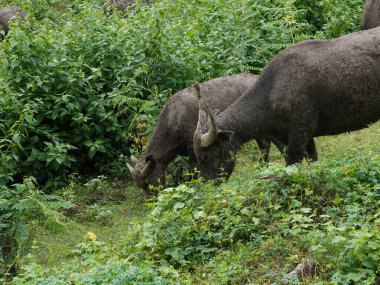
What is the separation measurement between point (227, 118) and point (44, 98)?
3457mm

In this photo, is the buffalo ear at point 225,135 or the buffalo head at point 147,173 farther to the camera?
the buffalo head at point 147,173

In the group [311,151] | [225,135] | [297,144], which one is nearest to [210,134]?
[225,135]

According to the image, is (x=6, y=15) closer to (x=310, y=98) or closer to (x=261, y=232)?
(x=310, y=98)

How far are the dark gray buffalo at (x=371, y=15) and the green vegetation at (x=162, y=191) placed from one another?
860mm

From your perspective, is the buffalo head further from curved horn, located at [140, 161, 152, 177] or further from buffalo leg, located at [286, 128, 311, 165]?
buffalo leg, located at [286, 128, 311, 165]

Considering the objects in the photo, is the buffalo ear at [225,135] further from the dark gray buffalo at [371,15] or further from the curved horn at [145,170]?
the dark gray buffalo at [371,15]

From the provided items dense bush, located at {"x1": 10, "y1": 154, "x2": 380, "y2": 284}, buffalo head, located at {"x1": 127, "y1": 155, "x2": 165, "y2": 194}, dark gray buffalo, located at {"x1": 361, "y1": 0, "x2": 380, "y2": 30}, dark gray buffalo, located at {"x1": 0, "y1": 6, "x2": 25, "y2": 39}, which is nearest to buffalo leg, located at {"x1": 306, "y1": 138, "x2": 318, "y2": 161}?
dense bush, located at {"x1": 10, "y1": 154, "x2": 380, "y2": 284}

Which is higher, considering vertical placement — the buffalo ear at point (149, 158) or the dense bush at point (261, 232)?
the dense bush at point (261, 232)

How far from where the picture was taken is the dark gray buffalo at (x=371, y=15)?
48.7ft

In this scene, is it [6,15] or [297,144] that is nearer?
[297,144]

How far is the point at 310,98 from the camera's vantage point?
10.6 m

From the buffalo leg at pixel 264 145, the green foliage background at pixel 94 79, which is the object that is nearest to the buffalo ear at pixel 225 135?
the buffalo leg at pixel 264 145

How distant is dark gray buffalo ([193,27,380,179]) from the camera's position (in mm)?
10562

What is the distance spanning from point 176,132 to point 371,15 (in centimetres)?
485
